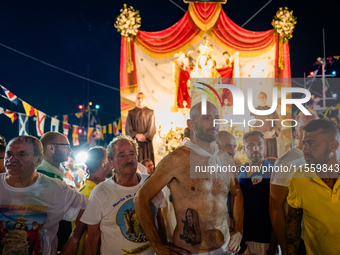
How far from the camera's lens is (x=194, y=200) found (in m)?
1.94

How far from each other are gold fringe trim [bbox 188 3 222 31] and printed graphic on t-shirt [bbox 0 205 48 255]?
7247 mm

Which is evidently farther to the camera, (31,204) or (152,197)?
(31,204)

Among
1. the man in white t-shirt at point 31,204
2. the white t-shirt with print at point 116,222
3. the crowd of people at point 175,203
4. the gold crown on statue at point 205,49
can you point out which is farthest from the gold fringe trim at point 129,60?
the white t-shirt with print at point 116,222

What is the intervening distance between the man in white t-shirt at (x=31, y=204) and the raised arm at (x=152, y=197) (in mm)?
581

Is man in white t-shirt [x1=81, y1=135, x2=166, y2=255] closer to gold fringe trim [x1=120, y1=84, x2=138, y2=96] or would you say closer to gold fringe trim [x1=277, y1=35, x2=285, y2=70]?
gold fringe trim [x1=120, y1=84, x2=138, y2=96]

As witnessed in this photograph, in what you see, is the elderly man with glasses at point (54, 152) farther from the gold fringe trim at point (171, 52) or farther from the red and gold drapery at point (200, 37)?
the gold fringe trim at point (171, 52)

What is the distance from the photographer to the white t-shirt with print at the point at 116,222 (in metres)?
2.10

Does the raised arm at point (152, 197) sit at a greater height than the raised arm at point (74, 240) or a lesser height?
greater

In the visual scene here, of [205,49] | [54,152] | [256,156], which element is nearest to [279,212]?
[256,156]

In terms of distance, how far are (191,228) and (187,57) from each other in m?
6.71

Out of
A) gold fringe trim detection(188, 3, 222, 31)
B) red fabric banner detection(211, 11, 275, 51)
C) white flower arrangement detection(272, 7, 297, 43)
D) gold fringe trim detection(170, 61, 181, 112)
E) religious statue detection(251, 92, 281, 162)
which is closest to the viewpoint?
religious statue detection(251, 92, 281, 162)

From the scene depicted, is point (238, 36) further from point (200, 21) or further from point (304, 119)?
point (304, 119)

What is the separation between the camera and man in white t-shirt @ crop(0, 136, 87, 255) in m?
2.03

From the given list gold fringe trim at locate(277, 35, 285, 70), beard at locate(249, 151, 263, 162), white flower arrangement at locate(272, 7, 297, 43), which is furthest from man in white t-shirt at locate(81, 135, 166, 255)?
white flower arrangement at locate(272, 7, 297, 43)
